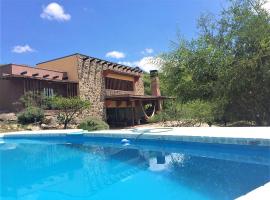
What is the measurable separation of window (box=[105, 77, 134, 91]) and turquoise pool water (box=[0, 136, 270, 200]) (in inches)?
684

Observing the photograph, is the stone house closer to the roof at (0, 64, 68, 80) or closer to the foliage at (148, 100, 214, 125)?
the roof at (0, 64, 68, 80)

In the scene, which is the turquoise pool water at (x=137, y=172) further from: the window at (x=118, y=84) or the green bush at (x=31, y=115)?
the window at (x=118, y=84)

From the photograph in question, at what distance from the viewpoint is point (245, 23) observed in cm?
1311

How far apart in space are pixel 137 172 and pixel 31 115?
14175mm

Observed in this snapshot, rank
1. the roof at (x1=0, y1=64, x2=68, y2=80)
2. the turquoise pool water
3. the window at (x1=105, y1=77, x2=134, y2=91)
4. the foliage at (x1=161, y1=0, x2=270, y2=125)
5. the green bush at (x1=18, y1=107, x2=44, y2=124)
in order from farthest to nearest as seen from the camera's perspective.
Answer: the window at (x1=105, y1=77, x2=134, y2=91)
the roof at (x1=0, y1=64, x2=68, y2=80)
the green bush at (x1=18, y1=107, x2=44, y2=124)
the foliage at (x1=161, y1=0, x2=270, y2=125)
the turquoise pool water

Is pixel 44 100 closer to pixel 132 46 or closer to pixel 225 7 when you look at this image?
pixel 132 46

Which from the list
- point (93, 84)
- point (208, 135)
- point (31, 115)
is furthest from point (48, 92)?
point (208, 135)

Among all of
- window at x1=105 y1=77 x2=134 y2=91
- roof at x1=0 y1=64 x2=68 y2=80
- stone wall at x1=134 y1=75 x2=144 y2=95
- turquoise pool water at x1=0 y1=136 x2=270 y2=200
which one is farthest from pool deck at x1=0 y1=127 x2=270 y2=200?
stone wall at x1=134 y1=75 x2=144 y2=95

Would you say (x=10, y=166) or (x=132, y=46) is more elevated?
(x=132, y=46)

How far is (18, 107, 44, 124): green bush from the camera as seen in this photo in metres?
19.3

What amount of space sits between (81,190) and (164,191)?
1616 mm

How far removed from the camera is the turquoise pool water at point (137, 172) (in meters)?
5.37

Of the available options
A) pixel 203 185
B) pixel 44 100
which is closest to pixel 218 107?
pixel 203 185

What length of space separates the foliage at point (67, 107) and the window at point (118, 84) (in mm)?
7234
